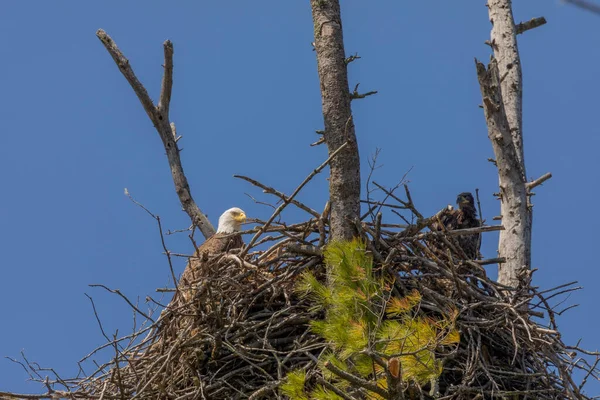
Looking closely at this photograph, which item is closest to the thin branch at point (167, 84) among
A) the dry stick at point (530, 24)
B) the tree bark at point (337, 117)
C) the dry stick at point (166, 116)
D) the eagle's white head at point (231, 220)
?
the dry stick at point (166, 116)

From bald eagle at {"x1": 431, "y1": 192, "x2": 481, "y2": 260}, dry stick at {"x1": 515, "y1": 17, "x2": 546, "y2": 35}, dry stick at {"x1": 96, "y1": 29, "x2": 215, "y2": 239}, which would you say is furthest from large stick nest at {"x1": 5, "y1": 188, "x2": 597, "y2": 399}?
dry stick at {"x1": 515, "y1": 17, "x2": 546, "y2": 35}

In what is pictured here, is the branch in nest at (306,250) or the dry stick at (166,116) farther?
the dry stick at (166,116)

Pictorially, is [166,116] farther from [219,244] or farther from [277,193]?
[277,193]

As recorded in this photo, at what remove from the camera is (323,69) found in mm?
A: 6207

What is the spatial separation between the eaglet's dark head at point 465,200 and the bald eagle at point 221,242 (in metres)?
1.87

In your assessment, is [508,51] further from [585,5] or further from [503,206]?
[585,5]

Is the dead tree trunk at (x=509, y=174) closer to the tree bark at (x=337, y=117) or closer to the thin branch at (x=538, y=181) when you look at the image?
the thin branch at (x=538, y=181)

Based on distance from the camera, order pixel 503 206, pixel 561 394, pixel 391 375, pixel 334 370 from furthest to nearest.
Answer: pixel 503 206
pixel 561 394
pixel 391 375
pixel 334 370

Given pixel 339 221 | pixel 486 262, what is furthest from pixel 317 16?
pixel 486 262

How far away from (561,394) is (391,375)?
1917 mm

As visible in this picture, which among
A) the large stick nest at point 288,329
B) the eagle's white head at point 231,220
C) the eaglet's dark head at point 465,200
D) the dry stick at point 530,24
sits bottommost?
the large stick nest at point 288,329

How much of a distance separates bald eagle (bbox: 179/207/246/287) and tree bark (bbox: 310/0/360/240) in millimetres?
751

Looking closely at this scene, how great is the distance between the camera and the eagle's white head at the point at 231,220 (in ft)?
25.9

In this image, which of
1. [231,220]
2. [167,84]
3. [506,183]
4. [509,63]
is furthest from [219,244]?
[509,63]
